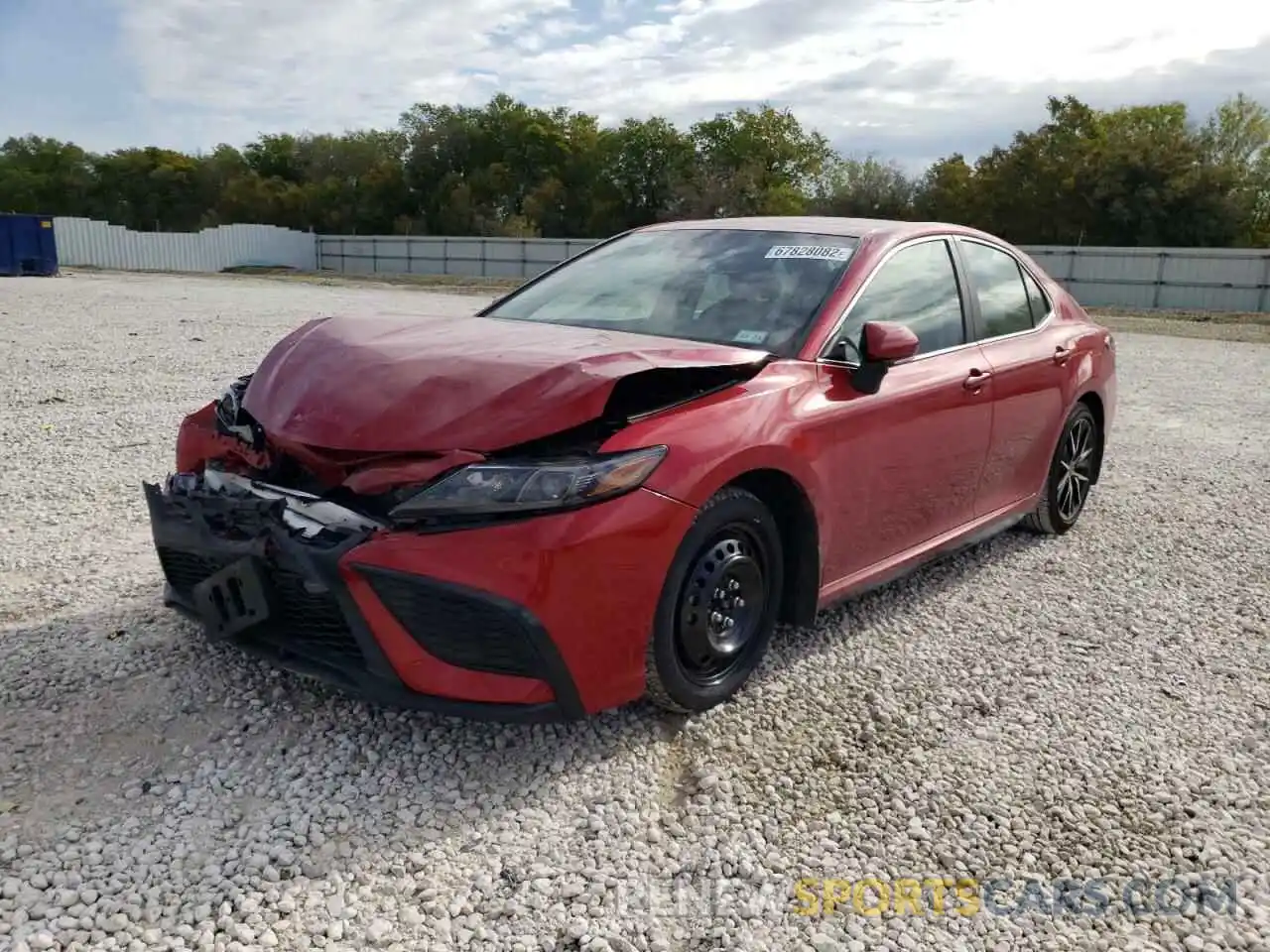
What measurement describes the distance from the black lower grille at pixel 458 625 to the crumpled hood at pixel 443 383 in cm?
42

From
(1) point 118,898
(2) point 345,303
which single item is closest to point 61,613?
Answer: (1) point 118,898

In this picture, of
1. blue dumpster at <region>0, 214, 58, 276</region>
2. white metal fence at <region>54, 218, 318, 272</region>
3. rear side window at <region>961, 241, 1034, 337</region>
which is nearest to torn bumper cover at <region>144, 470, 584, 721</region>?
rear side window at <region>961, 241, 1034, 337</region>

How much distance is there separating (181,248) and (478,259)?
47.3 feet

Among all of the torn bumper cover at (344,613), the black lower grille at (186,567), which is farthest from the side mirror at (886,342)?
the black lower grille at (186,567)

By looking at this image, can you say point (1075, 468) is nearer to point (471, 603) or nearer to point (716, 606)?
point (716, 606)

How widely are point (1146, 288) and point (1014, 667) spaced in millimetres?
29167

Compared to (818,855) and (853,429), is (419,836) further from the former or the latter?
(853,429)

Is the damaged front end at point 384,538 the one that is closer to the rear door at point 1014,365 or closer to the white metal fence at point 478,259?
the rear door at point 1014,365

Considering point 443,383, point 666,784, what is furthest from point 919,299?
point 666,784

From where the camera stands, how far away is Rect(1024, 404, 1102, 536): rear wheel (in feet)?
17.5

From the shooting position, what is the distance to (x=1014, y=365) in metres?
4.68

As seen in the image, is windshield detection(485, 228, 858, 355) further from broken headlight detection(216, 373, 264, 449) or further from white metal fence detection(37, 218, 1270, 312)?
white metal fence detection(37, 218, 1270, 312)

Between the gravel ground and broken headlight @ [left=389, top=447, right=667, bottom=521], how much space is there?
0.80 m

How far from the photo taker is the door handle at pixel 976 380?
14.1 feet
